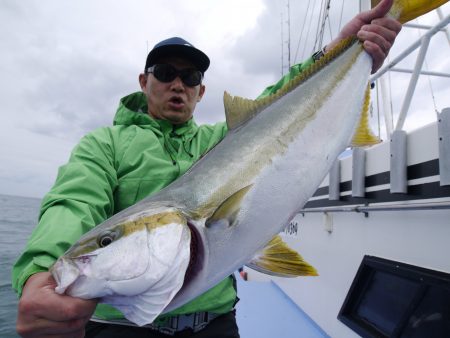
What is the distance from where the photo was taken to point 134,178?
212 cm

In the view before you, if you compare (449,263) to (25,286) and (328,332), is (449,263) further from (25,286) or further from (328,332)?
(25,286)

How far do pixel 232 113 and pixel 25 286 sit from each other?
1278 millimetres

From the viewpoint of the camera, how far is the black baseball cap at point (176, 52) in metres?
2.64

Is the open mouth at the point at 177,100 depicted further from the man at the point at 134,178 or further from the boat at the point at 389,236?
the boat at the point at 389,236

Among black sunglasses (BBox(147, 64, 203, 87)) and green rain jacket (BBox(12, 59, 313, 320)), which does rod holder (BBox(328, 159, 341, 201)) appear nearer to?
green rain jacket (BBox(12, 59, 313, 320))

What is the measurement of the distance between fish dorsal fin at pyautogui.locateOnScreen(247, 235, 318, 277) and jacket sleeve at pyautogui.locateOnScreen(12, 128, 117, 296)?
831mm

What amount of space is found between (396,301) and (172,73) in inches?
102

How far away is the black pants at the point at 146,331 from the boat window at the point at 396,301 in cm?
137

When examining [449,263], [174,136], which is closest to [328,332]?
[449,263]

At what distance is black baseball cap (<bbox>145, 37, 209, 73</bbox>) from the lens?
2.64 meters

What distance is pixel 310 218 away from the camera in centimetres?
444

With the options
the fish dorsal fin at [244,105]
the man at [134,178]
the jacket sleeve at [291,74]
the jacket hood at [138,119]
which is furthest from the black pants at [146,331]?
the jacket sleeve at [291,74]

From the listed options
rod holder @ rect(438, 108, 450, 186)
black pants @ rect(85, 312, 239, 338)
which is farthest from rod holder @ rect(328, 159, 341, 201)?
black pants @ rect(85, 312, 239, 338)

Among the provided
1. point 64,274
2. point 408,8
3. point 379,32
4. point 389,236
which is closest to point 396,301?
point 389,236
